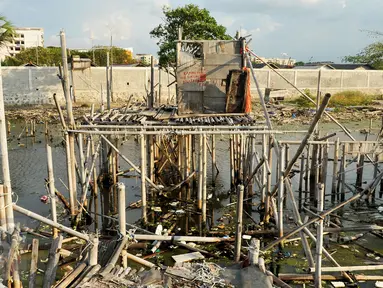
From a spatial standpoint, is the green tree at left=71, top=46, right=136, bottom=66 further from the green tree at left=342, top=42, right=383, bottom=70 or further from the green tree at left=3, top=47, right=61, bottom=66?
the green tree at left=342, top=42, right=383, bottom=70

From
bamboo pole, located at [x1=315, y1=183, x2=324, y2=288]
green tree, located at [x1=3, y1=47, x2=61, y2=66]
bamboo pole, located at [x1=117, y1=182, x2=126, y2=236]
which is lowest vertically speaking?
bamboo pole, located at [x1=315, y1=183, x2=324, y2=288]

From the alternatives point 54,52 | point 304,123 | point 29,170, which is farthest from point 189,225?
point 54,52

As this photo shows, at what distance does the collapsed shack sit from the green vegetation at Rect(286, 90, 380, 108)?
18.8 metres

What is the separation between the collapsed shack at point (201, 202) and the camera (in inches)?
237

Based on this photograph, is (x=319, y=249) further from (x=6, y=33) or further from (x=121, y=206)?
(x=6, y=33)

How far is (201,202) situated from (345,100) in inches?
1088

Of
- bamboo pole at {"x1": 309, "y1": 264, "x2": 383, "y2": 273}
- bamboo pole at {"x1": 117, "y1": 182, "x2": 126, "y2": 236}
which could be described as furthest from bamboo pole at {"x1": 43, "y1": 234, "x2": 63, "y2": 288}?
bamboo pole at {"x1": 309, "y1": 264, "x2": 383, "y2": 273}

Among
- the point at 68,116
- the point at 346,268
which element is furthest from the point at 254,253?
the point at 68,116

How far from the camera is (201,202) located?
1125cm

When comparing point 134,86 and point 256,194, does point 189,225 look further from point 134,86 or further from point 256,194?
point 134,86

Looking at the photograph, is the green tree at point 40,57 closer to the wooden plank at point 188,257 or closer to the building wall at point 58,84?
the building wall at point 58,84

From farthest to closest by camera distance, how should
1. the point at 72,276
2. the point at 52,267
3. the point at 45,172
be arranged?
the point at 45,172 → the point at 52,267 → the point at 72,276

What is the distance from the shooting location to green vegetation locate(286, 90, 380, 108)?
3385 centimetres

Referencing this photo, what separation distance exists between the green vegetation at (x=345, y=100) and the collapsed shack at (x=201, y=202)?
1880 centimetres
